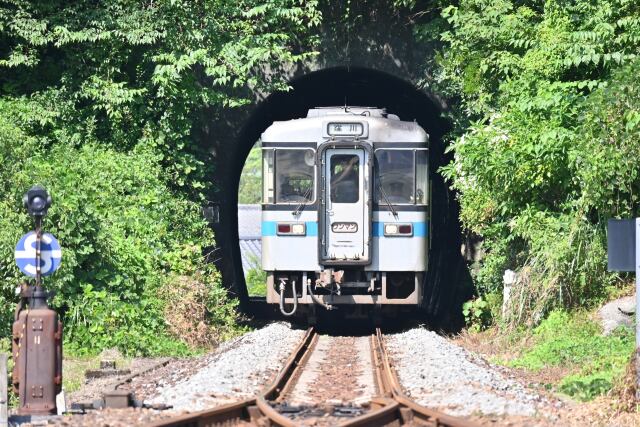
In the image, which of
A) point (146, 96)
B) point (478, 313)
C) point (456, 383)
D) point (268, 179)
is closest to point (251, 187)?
point (146, 96)

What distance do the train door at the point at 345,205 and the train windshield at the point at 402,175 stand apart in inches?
11.4

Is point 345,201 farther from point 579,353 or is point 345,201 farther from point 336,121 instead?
point 579,353

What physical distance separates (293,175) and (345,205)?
0.92 meters

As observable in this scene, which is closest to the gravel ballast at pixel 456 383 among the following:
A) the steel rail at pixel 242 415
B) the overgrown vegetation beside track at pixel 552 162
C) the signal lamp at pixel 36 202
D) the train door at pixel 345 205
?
the overgrown vegetation beside track at pixel 552 162

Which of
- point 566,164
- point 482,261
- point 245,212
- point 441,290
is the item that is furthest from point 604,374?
point 245,212

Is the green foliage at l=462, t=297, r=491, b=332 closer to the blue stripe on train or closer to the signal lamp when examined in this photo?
the blue stripe on train

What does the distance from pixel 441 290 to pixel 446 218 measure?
1703 mm

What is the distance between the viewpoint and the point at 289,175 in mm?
17641

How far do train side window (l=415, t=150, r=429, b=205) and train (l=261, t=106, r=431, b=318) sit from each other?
15 millimetres

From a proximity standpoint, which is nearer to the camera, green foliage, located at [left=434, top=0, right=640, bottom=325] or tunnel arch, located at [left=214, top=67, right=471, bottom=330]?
green foliage, located at [left=434, top=0, right=640, bottom=325]

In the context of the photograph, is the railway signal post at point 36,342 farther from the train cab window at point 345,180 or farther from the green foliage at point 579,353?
the train cab window at point 345,180

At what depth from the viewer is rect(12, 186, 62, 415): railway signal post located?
934cm

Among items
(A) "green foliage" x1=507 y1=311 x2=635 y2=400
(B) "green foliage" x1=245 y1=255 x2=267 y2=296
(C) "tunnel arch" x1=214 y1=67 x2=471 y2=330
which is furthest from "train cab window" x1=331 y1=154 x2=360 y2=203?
(B) "green foliage" x1=245 y1=255 x2=267 y2=296

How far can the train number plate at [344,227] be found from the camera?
1753cm
